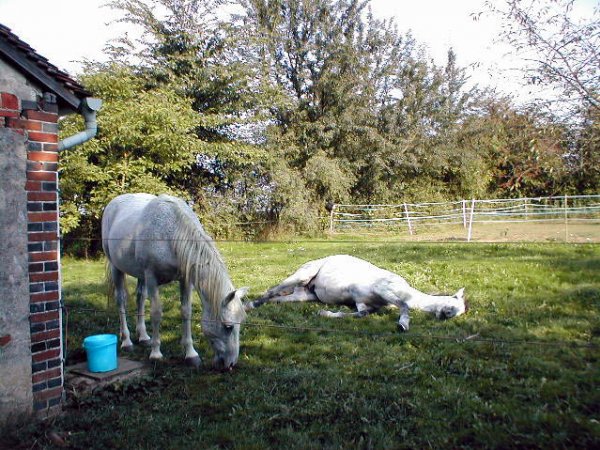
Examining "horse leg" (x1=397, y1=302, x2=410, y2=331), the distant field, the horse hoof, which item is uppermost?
the distant field

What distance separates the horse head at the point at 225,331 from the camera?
13.9ft

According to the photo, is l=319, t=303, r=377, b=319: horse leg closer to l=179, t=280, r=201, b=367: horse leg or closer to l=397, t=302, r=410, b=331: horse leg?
l=397, t=302, r=410, b=331: horse leg

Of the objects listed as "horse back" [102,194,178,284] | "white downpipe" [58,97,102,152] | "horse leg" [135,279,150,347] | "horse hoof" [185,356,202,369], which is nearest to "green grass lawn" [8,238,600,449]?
"horse hoof" [185,356,202,369]

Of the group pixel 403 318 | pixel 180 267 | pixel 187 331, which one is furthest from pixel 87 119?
pixel 403 318

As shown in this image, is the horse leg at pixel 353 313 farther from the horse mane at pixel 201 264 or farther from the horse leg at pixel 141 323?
the horse leg at pixel 141 323

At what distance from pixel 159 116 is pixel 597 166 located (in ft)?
35.1

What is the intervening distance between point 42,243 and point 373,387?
3.01 metres

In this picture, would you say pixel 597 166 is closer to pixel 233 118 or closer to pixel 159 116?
pixel 159 116

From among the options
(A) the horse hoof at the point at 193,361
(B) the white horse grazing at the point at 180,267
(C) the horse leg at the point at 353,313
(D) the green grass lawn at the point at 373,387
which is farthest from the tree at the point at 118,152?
(A) the horse hoof at the point at 193,361

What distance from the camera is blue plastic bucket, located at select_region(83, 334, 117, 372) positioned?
4.12 metres

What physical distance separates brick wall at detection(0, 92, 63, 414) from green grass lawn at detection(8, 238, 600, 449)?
0.34 meters

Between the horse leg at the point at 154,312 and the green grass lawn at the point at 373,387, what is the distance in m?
0.18

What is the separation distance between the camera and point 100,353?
13.6ft

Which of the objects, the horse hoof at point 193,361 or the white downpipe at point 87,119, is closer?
the white downpipe at point 87,119
